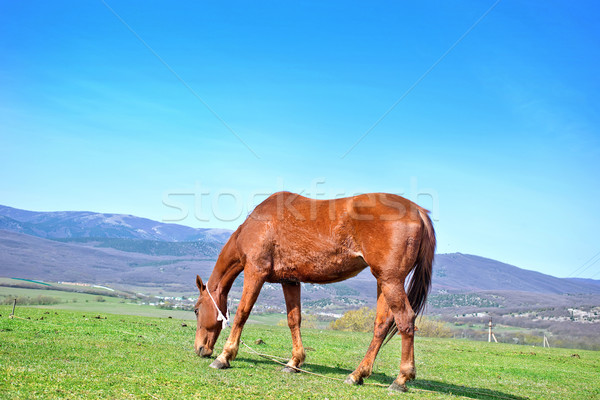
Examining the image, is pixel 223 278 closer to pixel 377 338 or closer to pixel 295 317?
pixel 295 317

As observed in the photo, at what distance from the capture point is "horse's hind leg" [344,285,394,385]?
8327 mm

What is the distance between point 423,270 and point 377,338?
4.90 ft

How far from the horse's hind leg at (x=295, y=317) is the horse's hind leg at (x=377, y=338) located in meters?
1.45

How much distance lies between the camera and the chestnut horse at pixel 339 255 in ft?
26.7

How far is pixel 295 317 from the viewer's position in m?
9.77

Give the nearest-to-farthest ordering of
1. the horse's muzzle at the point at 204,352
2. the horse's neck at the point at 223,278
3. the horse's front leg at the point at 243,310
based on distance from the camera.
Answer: the horse's front leg at the point at 243,310 → the horse's muzzle at the point at 204,352 → the horse's neck at the point at 223,278

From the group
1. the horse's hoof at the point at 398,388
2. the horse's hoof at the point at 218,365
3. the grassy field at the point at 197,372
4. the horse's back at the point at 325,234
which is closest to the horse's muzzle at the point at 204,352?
the grassy field at the point at 197,372

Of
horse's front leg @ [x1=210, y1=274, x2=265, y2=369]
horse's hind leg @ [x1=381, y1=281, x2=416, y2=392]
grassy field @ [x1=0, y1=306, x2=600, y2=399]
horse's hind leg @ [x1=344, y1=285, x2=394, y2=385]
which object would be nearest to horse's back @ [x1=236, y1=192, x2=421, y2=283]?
horse's front leg @ [x1=210, y1=274, x2=265, y2=369]

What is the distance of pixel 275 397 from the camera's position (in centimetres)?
639

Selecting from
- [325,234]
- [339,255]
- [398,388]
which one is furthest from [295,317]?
[398,388]

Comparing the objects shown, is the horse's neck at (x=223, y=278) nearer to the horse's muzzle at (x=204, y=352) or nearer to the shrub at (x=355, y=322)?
the horse's muzzle at (x=204, y=352)

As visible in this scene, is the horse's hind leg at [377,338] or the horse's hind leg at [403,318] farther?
the horse's hind leg at [377,338]

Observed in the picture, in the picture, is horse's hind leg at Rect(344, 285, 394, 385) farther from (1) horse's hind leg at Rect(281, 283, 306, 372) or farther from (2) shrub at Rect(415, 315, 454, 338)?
(2) shrub at Rect(415, 315, 454, 338)

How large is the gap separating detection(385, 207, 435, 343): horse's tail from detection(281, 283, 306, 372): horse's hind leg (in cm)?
180
